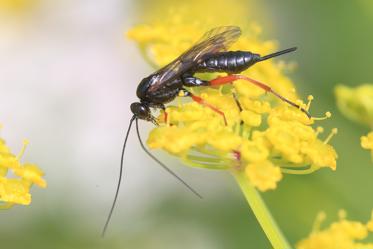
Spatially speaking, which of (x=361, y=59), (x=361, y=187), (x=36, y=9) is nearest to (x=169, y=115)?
(x=361, y=187)

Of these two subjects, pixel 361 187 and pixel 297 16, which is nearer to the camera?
pixel 361 187

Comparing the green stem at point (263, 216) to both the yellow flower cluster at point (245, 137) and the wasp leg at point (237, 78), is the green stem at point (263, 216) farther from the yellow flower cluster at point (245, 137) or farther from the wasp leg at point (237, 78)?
the wasp leg at point (237, 78)

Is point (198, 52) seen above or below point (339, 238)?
above

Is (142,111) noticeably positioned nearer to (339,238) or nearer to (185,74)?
(185,74)

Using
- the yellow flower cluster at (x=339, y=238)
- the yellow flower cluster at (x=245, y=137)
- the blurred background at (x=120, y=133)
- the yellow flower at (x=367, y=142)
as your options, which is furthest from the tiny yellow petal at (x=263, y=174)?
the blurred background at (x=120, y=133)

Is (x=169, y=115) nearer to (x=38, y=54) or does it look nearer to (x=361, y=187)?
(x=361, y=187)

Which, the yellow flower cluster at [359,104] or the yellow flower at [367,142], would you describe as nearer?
the yellow flower at [367,142]

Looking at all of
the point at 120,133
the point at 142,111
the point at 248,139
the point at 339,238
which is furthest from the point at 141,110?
the point at 120,133
